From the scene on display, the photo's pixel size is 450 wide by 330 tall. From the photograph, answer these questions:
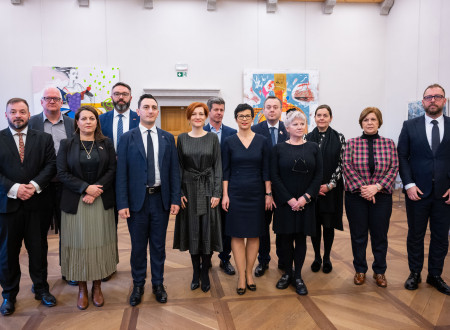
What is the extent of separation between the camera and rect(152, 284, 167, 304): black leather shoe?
2949mm

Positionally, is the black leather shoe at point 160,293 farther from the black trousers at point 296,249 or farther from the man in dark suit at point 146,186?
the black trousers at point 296,249

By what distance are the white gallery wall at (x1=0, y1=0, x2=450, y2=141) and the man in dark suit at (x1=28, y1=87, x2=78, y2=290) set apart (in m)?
4.64

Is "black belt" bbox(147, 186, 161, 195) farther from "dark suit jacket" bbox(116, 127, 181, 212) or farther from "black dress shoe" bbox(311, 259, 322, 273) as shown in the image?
"black dress shoe" bbox(311, 259, 322, 273)

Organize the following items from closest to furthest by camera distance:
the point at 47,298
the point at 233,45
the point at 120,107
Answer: the point at 47,298 → the point at 120,107 → the point at 233,45

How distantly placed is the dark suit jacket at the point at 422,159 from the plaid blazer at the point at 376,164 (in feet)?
0.43

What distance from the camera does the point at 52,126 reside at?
3309 mm

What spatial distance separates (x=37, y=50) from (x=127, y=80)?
2039 mm

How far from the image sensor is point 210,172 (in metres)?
3.00

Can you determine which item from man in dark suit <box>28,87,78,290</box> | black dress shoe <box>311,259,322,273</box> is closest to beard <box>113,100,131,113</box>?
man in dark suit <box>28,87,78,290</box>

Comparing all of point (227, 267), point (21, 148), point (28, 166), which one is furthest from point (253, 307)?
point (21, 148)

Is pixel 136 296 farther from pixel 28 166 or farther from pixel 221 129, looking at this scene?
pixel 221 129

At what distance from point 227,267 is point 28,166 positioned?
2194 mm

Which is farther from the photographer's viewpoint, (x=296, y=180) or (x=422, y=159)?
(x=422, y=159)

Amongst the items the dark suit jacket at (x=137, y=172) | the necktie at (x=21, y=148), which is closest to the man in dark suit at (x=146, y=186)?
the dark suit jacket at (x=137, y=172)
